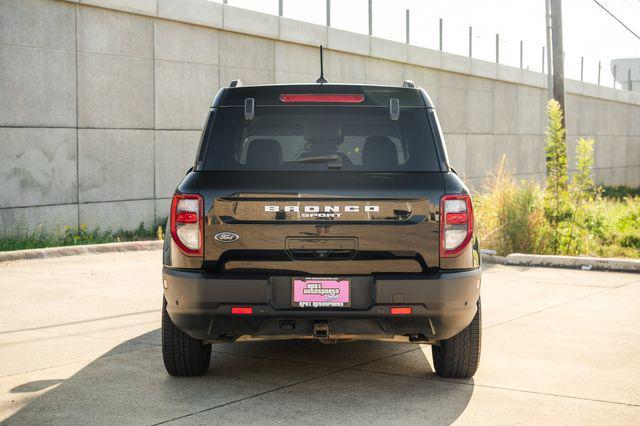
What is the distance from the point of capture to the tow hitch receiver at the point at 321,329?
5719 mm

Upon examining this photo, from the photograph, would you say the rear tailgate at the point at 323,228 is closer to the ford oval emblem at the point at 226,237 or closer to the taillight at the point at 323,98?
the ford oval emblem at the point at 226,237

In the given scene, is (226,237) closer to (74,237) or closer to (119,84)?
(74,237)

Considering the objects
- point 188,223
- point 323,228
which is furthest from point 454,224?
point 188,223

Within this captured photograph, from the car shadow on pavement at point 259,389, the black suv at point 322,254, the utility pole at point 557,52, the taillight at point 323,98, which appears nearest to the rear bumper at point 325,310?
the black suv at point 322,254

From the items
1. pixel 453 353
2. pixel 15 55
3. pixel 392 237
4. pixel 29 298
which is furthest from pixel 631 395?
pixel 15 55

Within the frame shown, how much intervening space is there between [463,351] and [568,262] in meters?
7.66

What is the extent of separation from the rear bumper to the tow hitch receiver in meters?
0.01

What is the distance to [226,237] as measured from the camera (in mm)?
5707

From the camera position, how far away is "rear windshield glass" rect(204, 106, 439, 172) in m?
5.99

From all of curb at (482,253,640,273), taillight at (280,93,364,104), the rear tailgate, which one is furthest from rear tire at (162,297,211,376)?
curb at (482,253,640,273)

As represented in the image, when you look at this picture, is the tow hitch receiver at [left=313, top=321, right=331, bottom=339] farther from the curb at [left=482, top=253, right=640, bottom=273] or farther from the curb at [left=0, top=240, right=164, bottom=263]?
the curb at [left=482, top=253, right=640, bottom=273]

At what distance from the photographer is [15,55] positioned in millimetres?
14086

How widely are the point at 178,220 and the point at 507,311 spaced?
4.72m

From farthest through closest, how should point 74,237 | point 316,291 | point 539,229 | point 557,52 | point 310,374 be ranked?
point 557,52 < point 74,237 < point 539,229 < point 310,374 < point 316,291
